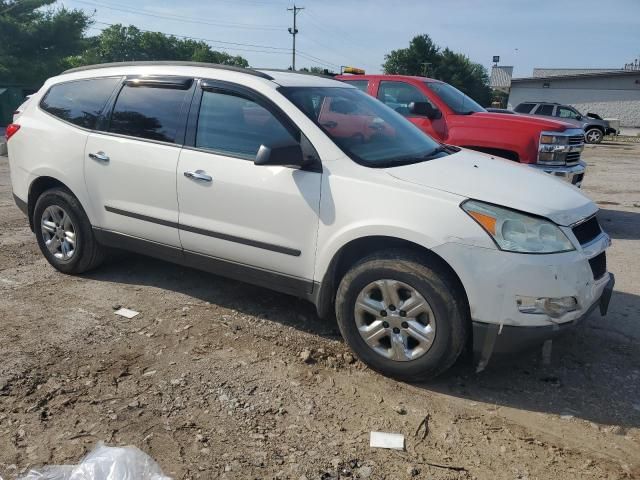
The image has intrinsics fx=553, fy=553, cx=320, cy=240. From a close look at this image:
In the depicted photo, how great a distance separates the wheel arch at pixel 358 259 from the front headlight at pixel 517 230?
32 centimetres

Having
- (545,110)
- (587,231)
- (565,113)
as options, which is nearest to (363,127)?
(587,231)

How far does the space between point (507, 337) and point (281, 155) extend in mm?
1717

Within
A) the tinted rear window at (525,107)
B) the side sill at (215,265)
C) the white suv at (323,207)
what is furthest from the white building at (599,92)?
the side sill at (215,265)

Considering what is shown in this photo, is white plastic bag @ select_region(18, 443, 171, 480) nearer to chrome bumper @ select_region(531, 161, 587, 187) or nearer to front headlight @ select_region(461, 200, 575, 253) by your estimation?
front headlight @ select_region(461, 200, 575, 253)

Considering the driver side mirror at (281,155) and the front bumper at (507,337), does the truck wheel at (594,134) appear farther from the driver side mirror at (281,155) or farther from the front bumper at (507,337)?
the driver side mirror at (281,155)

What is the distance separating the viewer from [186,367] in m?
3.48

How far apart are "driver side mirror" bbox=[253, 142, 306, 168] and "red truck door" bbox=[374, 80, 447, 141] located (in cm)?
431

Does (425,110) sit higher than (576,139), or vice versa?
(425,110)

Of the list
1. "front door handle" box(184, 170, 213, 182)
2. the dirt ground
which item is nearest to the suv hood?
the dirt ground

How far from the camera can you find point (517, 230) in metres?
3.09

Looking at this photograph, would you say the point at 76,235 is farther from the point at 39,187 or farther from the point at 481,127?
the point at 481,127

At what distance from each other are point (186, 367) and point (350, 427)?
3.79 feet

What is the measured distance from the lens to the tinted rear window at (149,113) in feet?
13.7

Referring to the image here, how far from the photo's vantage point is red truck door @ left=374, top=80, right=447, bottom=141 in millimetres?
7465
